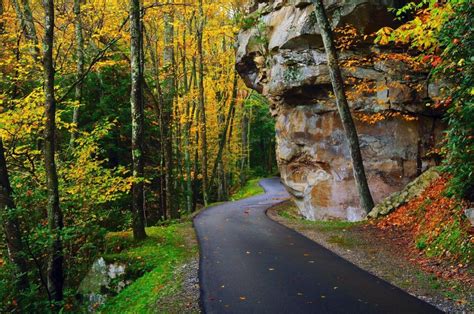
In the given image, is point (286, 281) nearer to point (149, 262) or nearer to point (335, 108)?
point (149, 262)

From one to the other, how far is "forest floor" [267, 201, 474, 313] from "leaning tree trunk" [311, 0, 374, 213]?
147cm

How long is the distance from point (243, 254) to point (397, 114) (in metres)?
9.86

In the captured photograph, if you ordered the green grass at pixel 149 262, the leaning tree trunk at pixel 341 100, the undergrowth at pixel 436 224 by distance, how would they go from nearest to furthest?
the green grass at pixel 149 262 < the undergrowth at pixel 436 224 < the leaning tree trunk at pixel 341 100

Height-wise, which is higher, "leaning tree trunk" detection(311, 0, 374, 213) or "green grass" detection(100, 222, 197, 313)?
"leaning tree trunk" detection(311, 0, 374, 213)

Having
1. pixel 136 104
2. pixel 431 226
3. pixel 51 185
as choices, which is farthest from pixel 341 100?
pixel 51 185

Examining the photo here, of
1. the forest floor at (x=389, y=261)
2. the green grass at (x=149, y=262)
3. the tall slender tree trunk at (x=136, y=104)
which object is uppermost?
the tall slender tree trunk at (x=136, y=104)

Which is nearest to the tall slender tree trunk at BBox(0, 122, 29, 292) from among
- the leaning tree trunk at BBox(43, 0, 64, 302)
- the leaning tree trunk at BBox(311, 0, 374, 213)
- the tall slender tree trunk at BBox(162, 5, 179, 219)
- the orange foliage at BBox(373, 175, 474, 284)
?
the leaning tree trunk at BBox(43, 0, 64, 302)

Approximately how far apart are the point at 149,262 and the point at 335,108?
11035 millimetres

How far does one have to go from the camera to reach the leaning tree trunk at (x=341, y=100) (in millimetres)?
12461

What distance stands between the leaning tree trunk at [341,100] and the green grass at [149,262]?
19.8 ft

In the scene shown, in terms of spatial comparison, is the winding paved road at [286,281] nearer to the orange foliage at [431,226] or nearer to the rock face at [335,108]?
the orange foliage at [431,226]

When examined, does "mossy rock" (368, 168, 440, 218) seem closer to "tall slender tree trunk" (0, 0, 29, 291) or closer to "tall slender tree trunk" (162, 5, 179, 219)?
"tall slender tree trunk" (162, 5, 179, 219)

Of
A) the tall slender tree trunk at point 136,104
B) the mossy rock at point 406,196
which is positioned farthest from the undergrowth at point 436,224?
the tall slender tree trunk at point 136,104

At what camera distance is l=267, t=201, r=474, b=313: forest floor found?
5941mm
